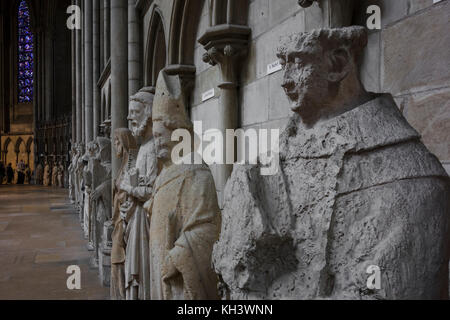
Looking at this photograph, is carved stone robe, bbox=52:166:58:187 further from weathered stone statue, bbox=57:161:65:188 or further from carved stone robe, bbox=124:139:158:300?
carved stone robe, bbox=124:139:158:300

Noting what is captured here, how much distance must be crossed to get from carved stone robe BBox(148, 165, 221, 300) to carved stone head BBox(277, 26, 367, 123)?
48.4 inches

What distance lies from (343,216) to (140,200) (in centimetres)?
239

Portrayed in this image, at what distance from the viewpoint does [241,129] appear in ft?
15.2

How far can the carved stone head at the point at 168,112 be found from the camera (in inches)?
103

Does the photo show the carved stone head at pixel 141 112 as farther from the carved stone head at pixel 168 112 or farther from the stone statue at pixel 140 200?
the carved stone head at pixel 168 112

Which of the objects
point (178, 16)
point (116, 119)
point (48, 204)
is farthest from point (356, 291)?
point (48, 204)

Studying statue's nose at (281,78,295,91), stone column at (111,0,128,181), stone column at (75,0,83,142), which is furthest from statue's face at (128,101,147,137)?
stone column at (75,0,83,142)

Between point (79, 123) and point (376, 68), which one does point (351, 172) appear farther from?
point (79, 123)

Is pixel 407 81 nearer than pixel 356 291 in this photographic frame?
No

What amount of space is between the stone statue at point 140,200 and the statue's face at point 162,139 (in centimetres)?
71

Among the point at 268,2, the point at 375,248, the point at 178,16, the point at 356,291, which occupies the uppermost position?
the point at 178,16

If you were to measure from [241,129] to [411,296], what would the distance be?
11.3ft

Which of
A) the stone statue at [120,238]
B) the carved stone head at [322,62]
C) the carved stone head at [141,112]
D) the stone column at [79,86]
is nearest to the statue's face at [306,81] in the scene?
the carved stone head at [322,62]

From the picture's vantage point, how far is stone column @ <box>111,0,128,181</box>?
7.81 m
